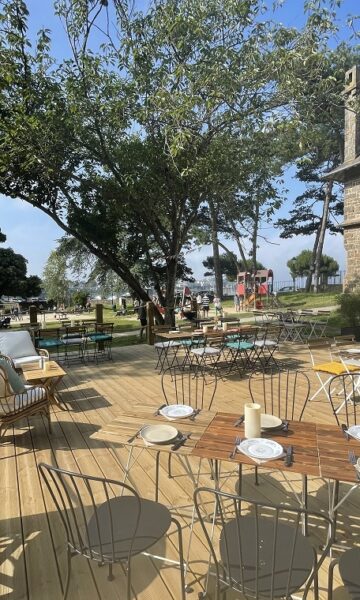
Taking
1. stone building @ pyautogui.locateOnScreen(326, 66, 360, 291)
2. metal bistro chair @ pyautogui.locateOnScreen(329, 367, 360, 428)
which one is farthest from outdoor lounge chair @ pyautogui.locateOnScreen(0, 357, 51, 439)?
stone building @ pyautogui.locateOnScreen(326, 66, 360, 291)

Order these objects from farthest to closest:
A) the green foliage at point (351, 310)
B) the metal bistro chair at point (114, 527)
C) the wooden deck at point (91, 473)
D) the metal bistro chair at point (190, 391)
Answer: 1. the green foliage at point (351, 310)
2. the metal bistro chair at point (190, 391)
3. the wooden deck at point (91, 473)
4. the metal bistro chair at point (114, 527)

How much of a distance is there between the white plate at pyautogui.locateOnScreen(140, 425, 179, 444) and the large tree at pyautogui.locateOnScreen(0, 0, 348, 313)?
17.2ft

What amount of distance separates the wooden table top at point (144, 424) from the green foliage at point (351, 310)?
8.46 metres

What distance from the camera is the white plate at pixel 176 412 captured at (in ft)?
8.22

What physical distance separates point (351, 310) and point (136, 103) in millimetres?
7855

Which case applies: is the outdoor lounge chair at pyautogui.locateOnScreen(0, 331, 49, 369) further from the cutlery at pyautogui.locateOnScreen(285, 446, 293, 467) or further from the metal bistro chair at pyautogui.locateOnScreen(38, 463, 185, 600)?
the cutlery at pyautogui.locateOnScreen(285, 446, 293, 467)

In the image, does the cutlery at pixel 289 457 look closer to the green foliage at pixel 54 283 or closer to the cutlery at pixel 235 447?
the cutlery at pixel 235 447

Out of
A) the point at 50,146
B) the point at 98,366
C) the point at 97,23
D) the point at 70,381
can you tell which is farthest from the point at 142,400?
the point at 97,23

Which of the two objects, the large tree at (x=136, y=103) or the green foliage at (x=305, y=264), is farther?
the green foliage at (x=305, y=264)

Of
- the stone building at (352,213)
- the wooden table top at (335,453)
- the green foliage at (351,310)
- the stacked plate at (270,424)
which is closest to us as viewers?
the wooden table top at (335,453)

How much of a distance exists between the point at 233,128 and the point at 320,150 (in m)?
16.2

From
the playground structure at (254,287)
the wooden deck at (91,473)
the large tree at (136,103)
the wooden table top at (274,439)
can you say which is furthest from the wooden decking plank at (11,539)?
the playground structure at (254,287)

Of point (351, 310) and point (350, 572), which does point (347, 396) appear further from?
point (351, 310)

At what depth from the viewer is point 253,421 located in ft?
7.02
